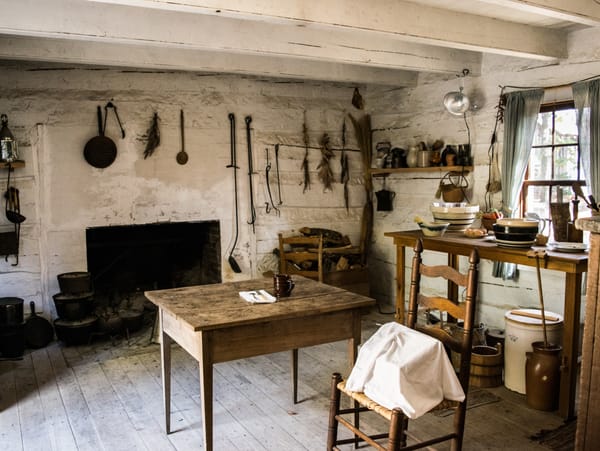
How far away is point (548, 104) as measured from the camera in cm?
470

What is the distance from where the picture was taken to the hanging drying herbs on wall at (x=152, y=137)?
5387 millimetres

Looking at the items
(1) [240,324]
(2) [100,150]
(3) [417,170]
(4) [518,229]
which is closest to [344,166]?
(3) [417,170]

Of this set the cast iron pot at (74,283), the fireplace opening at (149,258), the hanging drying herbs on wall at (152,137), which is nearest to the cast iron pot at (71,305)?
the cast iron pot at (74,283)

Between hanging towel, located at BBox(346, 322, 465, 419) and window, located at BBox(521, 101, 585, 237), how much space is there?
256cm

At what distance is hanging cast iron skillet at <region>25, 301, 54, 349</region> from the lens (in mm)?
4934

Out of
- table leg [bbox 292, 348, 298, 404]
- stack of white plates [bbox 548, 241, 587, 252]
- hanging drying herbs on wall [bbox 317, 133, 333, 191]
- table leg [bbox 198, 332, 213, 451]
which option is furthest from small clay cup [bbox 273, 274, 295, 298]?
hanging drying herbs on wall [bbox 317, 133, 333, 191]

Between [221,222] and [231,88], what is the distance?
4.55 ft

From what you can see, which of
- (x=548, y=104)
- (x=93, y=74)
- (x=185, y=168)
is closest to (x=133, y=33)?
(x=93, y=74)

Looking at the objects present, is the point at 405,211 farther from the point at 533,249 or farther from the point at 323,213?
the point at 533,249

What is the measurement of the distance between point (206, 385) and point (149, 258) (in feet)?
11.9

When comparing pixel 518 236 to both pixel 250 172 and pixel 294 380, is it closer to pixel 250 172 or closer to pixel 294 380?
pixel 294 380

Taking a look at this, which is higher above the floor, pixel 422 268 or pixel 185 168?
pixel 185 168

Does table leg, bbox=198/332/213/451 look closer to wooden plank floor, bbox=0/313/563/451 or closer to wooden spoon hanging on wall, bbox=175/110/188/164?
wooden plank floor, bbox=0/313/563/451

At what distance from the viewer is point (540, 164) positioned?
191 inches
